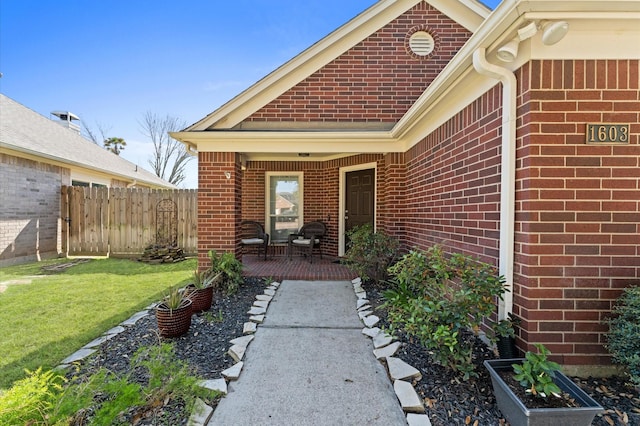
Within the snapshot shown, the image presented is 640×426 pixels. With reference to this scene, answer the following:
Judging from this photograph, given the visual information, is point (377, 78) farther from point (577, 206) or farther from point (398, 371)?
point (398, 371)

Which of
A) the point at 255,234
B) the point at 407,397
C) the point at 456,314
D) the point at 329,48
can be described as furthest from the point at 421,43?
the point at 407,397

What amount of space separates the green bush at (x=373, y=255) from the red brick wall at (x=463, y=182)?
48cm

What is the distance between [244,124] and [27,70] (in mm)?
16200

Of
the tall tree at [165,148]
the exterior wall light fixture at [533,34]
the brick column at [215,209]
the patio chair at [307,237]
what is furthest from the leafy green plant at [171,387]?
the tall tree at [165,148]

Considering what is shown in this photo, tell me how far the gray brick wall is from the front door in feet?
27.5

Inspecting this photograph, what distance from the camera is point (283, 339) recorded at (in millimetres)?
3258

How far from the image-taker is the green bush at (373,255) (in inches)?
197

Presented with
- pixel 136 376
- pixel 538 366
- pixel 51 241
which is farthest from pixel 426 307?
pixel 51 241

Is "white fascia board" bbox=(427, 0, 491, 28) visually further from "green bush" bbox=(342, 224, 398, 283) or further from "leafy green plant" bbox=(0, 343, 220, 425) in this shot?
"leafy green plant" bbox=(0, 343, 220, 425)

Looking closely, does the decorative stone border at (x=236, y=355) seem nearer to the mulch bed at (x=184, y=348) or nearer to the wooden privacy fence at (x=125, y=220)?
the mulch bed at (x=184, y=348)

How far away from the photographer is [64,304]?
456 centimetres

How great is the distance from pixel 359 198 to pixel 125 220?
7231 mm

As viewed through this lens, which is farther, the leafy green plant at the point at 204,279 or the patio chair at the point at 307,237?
the patio chair at the point at 307,237

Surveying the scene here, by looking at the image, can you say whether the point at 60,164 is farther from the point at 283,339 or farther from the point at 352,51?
the point at 283,339
